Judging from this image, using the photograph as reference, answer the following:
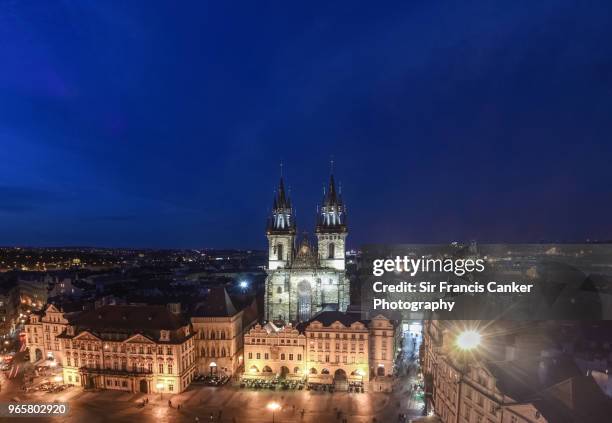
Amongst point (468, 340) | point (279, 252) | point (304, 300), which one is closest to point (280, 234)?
point (279, 252)

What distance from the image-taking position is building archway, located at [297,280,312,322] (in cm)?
8331

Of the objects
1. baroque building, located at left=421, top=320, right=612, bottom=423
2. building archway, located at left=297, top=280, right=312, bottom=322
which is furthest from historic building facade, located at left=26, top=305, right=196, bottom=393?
baroque building, located at left=421, top=320, right=612, bottom=423

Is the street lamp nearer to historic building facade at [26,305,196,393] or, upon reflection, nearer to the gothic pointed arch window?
historic building facade at [26,305,196,393]

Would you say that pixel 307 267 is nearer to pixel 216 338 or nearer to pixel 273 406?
pixel 216 338

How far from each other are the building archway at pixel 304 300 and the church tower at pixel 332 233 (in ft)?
18.3

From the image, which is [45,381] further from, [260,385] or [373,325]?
[373,325]

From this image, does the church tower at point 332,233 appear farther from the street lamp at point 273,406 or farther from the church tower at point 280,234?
the street lamp at point 273,406

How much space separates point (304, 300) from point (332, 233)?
48.5ft

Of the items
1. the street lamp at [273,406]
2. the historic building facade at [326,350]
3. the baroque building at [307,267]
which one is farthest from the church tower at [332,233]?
the street lamp at [273,406]

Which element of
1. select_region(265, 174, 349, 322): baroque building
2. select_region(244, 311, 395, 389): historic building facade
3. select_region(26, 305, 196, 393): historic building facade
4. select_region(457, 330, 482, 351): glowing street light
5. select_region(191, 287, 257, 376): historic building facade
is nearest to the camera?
select_region(457, 330, 482, 351): glowing street light

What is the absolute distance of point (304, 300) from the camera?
83.9m

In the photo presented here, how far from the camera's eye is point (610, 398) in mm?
30797

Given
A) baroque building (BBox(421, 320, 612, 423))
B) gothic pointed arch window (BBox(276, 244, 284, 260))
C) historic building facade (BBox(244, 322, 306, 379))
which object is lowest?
historic building facade (BBox(244, 322, 306, 379))

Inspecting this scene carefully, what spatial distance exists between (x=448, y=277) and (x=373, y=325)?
15.5m
